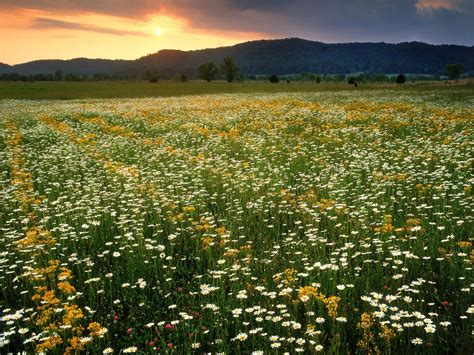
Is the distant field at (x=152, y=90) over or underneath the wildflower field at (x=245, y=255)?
over

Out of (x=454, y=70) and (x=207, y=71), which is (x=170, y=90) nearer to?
(x=207, y=71)

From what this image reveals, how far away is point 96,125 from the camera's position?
2150cm

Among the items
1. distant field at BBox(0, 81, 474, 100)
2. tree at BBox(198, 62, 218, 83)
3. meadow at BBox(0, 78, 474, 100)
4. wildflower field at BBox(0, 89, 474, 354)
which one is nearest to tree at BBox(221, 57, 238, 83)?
tree at BBox(198, 62, 218, 83)

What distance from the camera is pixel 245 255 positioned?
19.2 feet

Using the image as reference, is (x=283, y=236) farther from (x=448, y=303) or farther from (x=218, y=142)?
(x=218, y=142)

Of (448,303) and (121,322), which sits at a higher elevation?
(448,303)

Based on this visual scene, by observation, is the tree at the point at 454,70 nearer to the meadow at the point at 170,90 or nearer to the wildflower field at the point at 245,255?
the meadow at the point at 170,90

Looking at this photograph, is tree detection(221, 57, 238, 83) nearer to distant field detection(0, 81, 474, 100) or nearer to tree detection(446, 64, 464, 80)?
distant field detection(0, 81, 474, 100)

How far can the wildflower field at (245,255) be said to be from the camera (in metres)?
3.99

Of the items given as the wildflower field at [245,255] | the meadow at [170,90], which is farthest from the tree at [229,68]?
the wildflower field at [245,255]

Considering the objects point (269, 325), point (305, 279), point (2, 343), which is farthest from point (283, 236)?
point (2, 343)

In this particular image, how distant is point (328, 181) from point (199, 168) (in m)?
3.44

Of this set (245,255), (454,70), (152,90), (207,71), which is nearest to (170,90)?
(152,90)

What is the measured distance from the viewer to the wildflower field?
3992 millimetres
